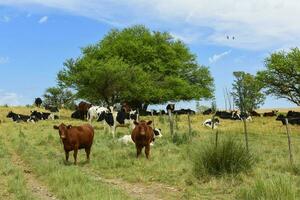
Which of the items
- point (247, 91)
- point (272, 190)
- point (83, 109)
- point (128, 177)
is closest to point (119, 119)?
point (83, 109)

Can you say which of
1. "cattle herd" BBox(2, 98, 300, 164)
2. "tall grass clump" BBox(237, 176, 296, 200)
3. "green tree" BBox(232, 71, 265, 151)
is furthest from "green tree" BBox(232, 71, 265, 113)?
"tall grass clump" BBox(237, 176, 296, 200)

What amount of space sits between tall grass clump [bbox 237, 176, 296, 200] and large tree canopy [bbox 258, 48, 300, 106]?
4394 cm

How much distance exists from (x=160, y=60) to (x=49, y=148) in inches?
1557

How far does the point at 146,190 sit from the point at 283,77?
144 feet

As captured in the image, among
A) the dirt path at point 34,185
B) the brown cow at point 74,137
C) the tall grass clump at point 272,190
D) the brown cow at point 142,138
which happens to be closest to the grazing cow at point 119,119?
the brown cow at point 142,138

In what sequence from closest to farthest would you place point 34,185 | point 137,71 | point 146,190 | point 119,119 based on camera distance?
1. point 146,190
2. point 34,185
3. point 119,119
4. point 137,71

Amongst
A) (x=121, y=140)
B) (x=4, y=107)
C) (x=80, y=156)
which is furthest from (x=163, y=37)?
(x=80, y=156)

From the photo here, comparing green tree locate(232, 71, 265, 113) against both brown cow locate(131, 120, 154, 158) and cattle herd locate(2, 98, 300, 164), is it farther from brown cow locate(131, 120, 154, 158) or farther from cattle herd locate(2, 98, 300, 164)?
brown cow locate(131, 120, 154, 158)

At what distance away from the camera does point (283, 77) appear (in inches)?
2186

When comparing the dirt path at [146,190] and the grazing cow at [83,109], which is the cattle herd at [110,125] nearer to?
the grazing cow at [83,109]

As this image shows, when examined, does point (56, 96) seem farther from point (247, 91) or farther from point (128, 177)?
point (128, 177)

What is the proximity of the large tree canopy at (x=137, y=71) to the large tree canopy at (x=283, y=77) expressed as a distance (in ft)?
34.7

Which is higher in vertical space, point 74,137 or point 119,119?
point 119,119

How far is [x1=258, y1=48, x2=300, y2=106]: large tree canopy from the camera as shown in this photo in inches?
2144
